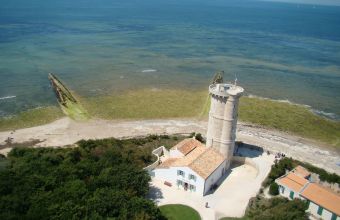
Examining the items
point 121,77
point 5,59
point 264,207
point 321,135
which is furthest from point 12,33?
point 264,207

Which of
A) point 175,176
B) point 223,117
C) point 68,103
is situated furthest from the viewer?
point 68,103

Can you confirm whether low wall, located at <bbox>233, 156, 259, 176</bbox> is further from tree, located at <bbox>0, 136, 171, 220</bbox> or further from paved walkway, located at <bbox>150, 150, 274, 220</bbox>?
tree, located at <bbox>0, 136, 171, 220</bbox>

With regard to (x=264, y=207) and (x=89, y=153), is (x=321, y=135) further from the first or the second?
(x=89, y=153)

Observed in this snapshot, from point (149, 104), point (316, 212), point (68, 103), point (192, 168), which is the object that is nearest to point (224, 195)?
point (192, 168)

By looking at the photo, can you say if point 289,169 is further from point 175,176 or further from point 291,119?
point 291,119

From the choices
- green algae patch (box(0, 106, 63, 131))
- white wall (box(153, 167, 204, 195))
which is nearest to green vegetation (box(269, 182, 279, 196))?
white wall (box(153, 167, 204, 195))

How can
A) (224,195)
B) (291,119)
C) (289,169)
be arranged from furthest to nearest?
(291,119) → (289,169) → (224,195)
